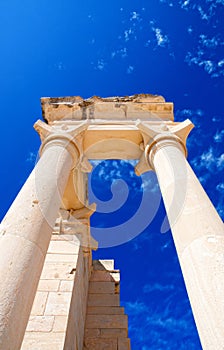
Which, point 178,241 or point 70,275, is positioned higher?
point 70,275

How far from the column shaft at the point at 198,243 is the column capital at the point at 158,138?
46.3 inches

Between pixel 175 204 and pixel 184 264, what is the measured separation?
170 cm

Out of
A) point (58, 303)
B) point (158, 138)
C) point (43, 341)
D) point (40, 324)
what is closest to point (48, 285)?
point (58, 303)

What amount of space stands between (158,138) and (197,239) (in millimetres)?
4680

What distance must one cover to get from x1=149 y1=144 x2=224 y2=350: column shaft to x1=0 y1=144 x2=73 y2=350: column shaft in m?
3.12

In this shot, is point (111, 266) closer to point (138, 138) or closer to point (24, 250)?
point (138, 138)

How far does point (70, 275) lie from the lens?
35.1 feet

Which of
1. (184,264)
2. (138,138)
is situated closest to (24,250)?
(184,264)

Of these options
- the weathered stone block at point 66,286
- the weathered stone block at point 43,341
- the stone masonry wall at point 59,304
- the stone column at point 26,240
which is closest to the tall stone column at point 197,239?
the stone column at point 26,240

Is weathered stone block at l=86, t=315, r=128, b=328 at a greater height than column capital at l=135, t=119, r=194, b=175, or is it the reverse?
column capital at l=135, t=119, r=194, b=175

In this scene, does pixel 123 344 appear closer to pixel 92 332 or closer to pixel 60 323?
pixel 92 332

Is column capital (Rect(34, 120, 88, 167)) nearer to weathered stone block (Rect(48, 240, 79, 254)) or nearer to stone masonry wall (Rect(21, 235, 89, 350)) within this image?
weathered stone block (Rect(48, 240, 79, 254))

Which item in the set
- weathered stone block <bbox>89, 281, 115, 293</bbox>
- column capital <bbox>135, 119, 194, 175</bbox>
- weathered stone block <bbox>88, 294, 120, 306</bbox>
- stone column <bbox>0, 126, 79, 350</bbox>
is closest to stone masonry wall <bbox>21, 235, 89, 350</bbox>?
weathered stone block <bbox>88, 294, 120, 306</bbox>

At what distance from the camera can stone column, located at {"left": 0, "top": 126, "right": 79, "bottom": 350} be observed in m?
4.89
